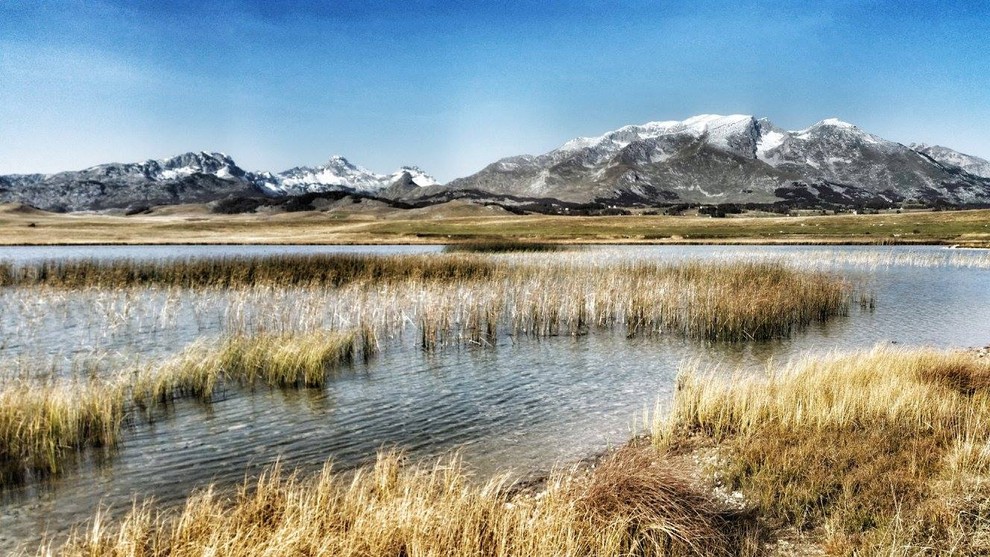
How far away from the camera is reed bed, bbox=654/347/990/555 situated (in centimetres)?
636

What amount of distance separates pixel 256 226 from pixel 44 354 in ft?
380

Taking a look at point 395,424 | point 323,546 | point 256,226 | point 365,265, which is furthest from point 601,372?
point 256,226

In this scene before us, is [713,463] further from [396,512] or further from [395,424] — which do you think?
[395,424]

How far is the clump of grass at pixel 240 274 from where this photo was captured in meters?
31.5

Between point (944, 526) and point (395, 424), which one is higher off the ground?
point (944, 526)

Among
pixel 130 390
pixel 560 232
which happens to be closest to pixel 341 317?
pixel 130 390

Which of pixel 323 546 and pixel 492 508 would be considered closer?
pixel 323 546

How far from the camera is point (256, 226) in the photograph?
126 metres

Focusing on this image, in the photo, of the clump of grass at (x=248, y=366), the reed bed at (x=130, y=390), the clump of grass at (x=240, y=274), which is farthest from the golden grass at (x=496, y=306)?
the reed bed at (x=130, y=390)

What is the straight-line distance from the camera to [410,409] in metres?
13.2

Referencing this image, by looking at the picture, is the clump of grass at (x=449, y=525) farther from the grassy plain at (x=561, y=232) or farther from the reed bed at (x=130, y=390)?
the grassy plain at (x=561, y=232)

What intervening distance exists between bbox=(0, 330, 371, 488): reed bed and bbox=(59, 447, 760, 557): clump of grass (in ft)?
12.2

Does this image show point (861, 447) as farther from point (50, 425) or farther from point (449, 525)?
point (50, 425)

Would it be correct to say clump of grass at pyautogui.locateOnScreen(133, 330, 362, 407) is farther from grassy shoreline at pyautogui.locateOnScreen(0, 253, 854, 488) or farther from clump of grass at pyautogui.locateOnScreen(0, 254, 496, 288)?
clump of grass at pyautogui.locateOnScreen(0, 254, 496, 288)
